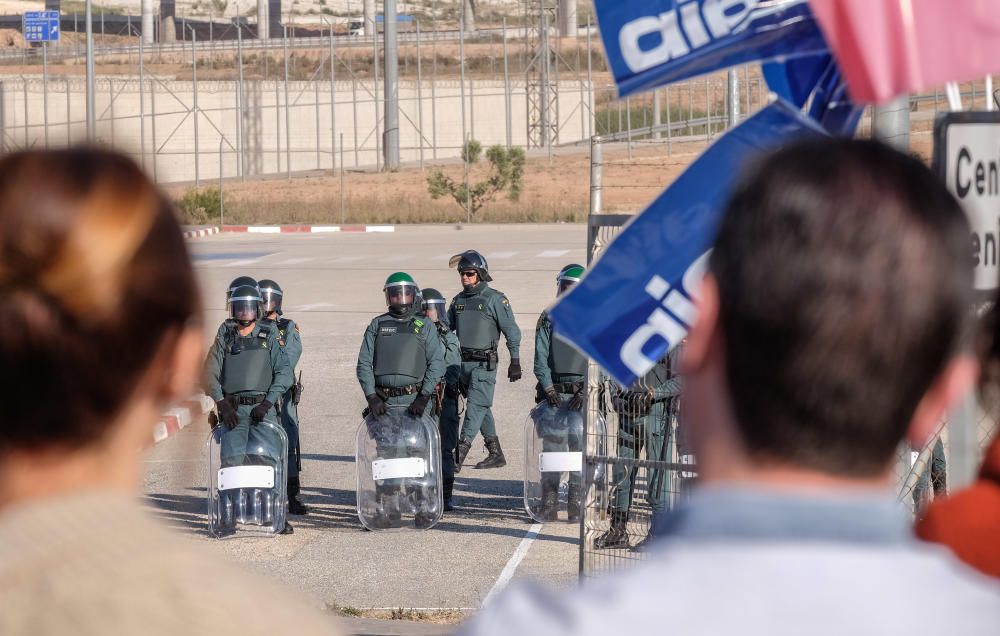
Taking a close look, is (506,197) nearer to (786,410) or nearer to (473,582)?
(473,582)

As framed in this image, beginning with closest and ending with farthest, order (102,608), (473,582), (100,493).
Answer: (102,608), (100,493), (473,582)

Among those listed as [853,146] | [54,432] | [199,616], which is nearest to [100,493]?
[54,432]

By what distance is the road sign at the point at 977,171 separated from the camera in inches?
148

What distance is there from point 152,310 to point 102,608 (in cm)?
33

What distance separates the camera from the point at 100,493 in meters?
1.59

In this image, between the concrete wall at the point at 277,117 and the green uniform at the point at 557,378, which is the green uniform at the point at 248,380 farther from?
the concrete wall at the point at 277,117

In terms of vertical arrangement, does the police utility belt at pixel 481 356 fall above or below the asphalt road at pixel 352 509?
above

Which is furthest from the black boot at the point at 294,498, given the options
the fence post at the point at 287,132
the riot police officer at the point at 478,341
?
the fence post at the point at 287,132

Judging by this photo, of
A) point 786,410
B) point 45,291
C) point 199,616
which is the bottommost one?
point 199,616

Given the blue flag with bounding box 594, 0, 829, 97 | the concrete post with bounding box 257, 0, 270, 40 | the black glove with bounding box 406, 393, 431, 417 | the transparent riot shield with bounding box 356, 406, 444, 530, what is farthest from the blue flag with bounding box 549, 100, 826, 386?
the concrete post with bounding box 257, 0, 270, 40

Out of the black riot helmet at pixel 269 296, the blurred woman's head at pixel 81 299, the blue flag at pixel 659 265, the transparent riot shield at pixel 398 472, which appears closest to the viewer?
the blurred woman's head at pixel 81 299

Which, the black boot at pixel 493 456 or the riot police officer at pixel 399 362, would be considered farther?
the black boot at pixel 493 456

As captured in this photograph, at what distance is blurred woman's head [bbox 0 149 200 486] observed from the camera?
155 cm

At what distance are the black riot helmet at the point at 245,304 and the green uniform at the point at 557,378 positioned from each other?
2.13 metres
